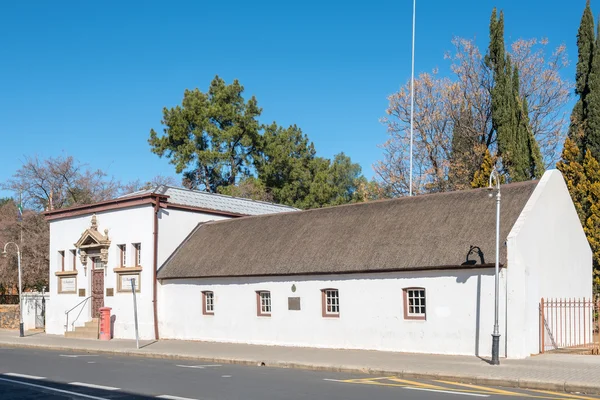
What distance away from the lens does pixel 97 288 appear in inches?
1299

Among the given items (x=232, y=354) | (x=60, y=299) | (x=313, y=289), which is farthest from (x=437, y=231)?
(x=60, y=299)

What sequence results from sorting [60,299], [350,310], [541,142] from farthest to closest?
[541,142] < [60,299] < [350,310]

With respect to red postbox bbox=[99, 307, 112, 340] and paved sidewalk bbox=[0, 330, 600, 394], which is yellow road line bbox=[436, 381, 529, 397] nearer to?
paved sidewalk bbox=[0, 330, 600, 394]

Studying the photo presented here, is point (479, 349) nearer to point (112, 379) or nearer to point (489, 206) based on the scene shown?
point (489, 206)

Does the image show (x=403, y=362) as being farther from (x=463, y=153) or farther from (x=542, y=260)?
(x=463, y=153)

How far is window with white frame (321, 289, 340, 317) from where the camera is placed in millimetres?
24516

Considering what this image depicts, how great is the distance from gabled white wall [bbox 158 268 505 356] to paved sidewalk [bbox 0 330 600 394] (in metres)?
0.68

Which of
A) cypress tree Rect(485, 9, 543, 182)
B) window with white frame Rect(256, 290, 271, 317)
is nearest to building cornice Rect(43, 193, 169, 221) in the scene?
window with white frame Rect(256, 290, 271, 317)

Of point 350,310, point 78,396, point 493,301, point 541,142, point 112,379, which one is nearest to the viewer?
point 78,396

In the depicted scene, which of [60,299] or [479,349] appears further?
[60,299]

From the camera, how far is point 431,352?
2158 cm

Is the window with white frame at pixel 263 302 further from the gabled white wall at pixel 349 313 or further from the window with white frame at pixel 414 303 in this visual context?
the window with white frame at pixel 414 303

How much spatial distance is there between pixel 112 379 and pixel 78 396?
3.00 m

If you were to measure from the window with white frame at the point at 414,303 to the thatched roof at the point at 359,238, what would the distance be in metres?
0.89
